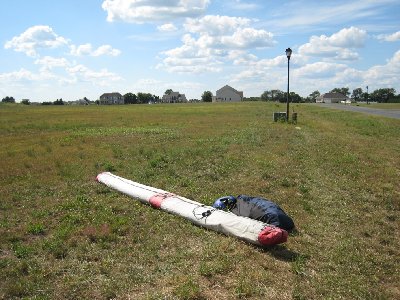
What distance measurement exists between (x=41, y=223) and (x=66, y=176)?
5.48 meters

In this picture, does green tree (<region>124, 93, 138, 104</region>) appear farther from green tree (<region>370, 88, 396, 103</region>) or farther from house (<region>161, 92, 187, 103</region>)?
green tree (<region>370, 88, 396, 103</region>)

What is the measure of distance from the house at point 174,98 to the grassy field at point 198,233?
176 meters

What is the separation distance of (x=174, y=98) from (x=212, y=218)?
611 feet

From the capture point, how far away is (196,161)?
16.2 m

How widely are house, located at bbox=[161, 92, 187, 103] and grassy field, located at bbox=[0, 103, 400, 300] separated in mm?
176493

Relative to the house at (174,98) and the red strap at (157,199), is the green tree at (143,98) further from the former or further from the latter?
the red strap at (157,199)

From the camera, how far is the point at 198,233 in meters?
8.02

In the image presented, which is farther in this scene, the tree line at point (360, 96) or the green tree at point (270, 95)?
the green tree at point (270, 95)

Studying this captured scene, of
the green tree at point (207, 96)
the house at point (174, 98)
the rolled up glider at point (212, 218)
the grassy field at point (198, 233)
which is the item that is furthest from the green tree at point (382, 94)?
the rolled up glider at point (212, 218)

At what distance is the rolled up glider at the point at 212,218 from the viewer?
6.98m

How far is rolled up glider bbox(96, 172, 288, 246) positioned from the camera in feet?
22.9

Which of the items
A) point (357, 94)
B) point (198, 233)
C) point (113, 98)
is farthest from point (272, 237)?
point (357, 94)

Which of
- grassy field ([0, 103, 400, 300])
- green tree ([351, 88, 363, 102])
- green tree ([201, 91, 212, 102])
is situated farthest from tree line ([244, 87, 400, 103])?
grassy field ([0, 103, 400, 300])

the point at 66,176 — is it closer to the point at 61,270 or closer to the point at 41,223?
the point at 41,223
